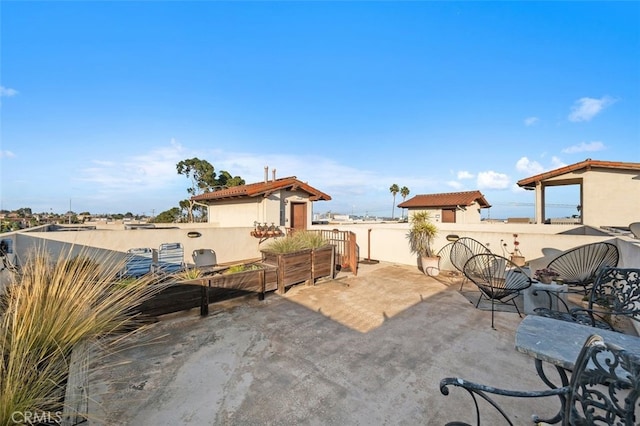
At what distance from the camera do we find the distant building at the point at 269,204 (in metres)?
8.95

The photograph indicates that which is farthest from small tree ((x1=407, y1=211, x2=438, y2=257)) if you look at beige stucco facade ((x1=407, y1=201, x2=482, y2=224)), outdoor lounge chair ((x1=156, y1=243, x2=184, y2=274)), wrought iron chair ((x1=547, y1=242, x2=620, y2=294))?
beige stucco facade ((x1=407, y1=201, x2=482, y2=224))

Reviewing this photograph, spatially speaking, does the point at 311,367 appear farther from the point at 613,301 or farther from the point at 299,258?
the point at 613,301

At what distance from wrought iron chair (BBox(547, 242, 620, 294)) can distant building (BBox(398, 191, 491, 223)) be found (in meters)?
10.5

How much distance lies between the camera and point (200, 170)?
21656 mm

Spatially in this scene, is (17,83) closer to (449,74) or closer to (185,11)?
(185,11)

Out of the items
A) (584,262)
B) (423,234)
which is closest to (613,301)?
(584,262)

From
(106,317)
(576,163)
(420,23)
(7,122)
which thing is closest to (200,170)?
(7,122)

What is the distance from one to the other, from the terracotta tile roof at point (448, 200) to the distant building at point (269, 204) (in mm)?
9100

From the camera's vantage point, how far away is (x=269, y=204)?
353 inches

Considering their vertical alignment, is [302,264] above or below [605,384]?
below

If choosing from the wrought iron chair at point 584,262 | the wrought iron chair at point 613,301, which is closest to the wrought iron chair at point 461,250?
the wrought iron chair at point 584,262

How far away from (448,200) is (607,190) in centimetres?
791

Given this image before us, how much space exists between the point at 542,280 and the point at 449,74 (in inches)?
300

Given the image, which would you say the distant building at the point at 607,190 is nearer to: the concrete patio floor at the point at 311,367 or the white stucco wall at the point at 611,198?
the white stucco wall at the point at 611,198
